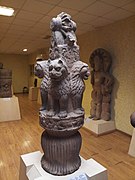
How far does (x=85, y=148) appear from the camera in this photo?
2.65m

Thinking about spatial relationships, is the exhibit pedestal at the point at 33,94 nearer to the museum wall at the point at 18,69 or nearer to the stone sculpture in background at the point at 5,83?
the museum wall at the point at 18,69

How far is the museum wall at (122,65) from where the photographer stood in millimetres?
3014

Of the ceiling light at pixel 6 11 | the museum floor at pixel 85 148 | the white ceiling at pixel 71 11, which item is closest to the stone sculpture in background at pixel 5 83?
the museum floor at pixel 85 148

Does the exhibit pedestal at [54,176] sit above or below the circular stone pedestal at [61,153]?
below

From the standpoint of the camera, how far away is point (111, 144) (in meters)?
2.80

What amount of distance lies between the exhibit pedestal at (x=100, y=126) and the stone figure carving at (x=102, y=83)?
12 centimetres

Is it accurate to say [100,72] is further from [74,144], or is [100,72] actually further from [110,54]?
[74,144]

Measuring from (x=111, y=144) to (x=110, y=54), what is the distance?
1801 millimetres

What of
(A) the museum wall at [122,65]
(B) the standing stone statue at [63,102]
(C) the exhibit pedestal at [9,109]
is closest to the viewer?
(B) the standing stone statue at [63,102]

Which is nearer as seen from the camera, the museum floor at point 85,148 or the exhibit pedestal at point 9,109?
the museum floor at point 85,148

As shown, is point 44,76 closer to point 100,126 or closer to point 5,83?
point 100,126

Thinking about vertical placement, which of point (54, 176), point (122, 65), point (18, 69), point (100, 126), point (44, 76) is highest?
point (18, 69)

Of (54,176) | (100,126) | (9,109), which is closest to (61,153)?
(54,176)

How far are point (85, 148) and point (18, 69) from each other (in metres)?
7.86
